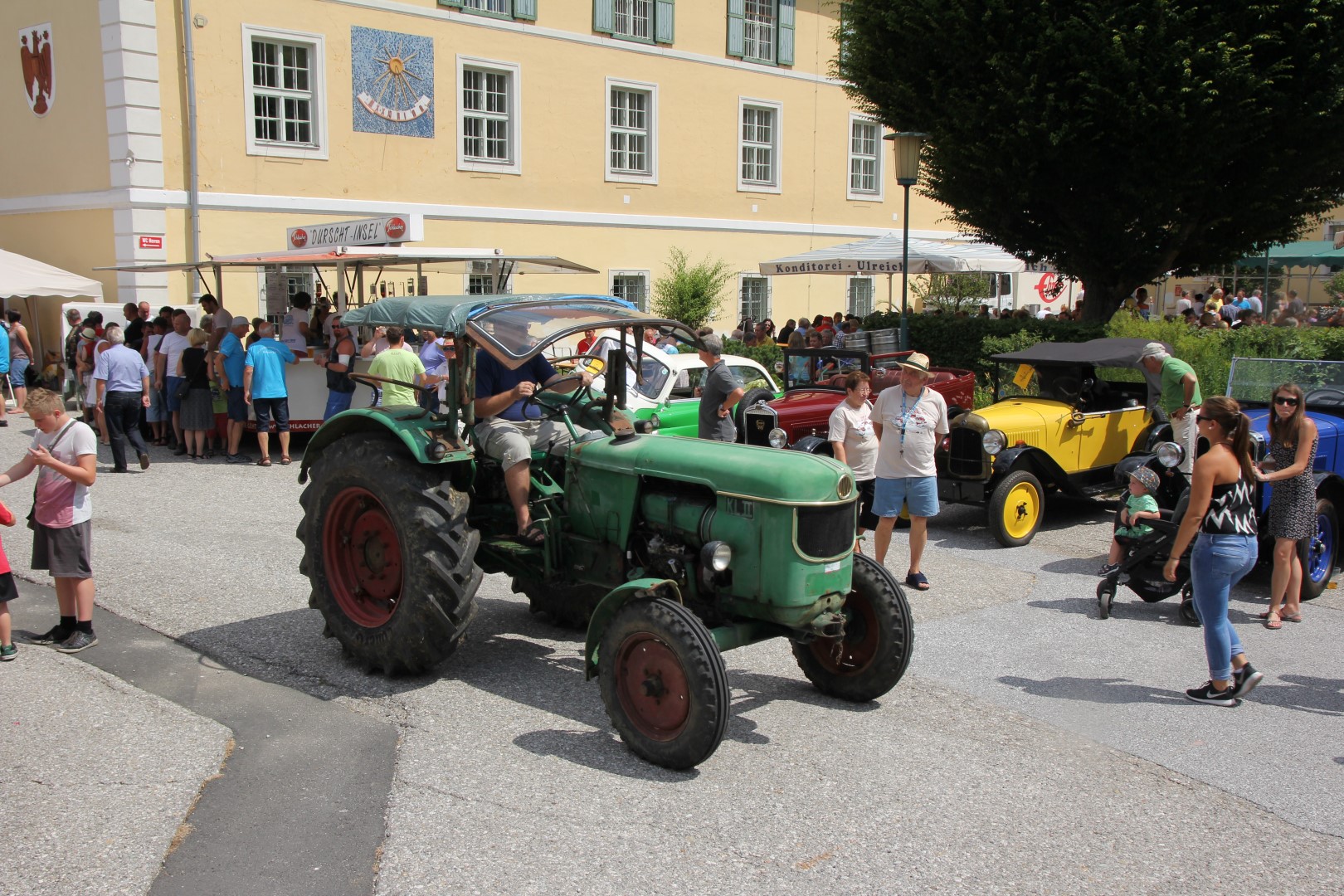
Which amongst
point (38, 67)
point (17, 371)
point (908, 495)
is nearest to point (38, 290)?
point (17, 371)

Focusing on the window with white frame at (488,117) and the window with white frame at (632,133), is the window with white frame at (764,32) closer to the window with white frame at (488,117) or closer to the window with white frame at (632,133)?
the window with white frame at (632,133)

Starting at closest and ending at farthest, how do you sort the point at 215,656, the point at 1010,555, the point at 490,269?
the point at 215,656 < the point at 1010,555 < the point at 490,269

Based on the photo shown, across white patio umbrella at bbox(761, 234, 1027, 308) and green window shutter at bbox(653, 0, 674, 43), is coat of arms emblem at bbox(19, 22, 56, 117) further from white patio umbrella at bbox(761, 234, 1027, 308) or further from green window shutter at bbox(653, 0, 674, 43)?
white patio umbrella at bbox(761, 234, 1027, 308)

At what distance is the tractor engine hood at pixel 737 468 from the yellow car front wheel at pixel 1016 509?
472 cm

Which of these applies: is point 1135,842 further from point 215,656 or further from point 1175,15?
point 1175,15

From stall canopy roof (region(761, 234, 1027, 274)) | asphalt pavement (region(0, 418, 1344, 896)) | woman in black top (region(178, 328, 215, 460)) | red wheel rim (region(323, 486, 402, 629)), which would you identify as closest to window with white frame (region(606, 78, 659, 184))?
stall canopy roof (region(761, 234, 1027, 274))

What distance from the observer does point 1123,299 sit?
17.0 m

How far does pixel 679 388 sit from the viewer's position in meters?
12.9

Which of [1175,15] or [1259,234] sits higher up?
[1175,15]

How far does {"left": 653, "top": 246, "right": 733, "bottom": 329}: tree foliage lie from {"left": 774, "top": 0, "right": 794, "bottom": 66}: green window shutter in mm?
5262

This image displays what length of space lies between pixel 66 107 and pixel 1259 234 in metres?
18.9

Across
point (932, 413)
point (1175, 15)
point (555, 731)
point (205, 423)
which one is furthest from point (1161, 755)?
point (205, 423)

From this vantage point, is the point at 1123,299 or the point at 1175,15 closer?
the point at 1175,15

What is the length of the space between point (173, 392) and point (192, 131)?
23.5ft
